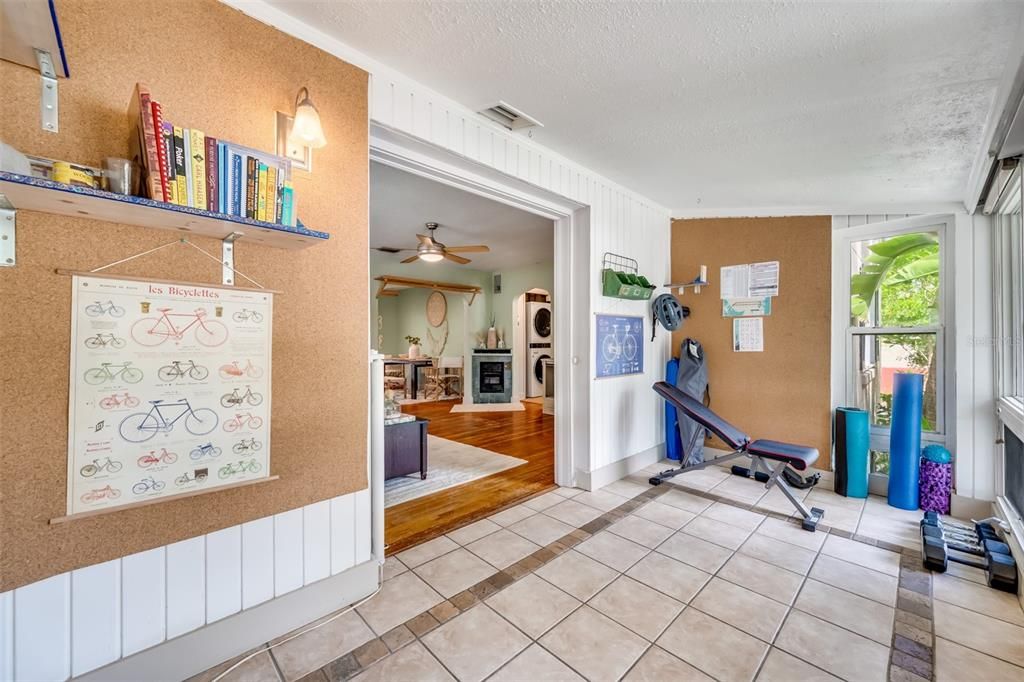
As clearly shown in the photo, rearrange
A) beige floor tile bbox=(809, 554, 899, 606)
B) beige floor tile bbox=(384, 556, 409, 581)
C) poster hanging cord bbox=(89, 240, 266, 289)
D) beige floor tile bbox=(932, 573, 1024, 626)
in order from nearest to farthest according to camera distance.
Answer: poster hanging cord bbox=(89, 240, 266, 289) → beige floor tile bbox=(932, 573, 1024, 626) → beige floor tile bbox=(809, 554, 899, 606) → beige floor tile bbox=(384, 556, 409, 581)

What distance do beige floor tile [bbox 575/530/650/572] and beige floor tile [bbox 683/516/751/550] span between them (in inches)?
17.8

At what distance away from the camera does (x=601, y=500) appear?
10.5 ft

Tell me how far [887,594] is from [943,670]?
497 mm

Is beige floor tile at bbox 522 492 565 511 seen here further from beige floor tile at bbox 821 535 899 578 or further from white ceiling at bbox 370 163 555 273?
white ceiling at bbox 370 163 555 273

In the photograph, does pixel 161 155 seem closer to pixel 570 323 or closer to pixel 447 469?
pixel 570 323

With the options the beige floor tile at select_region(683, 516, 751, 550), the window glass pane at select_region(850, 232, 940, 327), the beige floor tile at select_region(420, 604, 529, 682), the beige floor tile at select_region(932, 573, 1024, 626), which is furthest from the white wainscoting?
the window glass pane at select_region(850, 232, 940, 327)

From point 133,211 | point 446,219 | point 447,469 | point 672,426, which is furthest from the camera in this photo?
point 446,219

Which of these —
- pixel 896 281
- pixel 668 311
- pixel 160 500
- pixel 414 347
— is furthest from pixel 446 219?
pixel 414 347

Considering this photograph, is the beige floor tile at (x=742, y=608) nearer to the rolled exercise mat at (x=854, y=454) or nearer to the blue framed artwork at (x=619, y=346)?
the blue framed artwork at (x=619, y=346)

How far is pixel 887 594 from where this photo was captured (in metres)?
2.04

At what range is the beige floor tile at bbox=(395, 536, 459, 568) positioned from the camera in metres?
2.35

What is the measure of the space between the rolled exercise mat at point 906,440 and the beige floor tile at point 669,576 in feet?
6.65

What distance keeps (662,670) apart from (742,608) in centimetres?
60

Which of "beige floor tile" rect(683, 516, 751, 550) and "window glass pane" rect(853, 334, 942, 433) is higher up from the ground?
"window glass pane" rect(853, 334, 942, 433)
